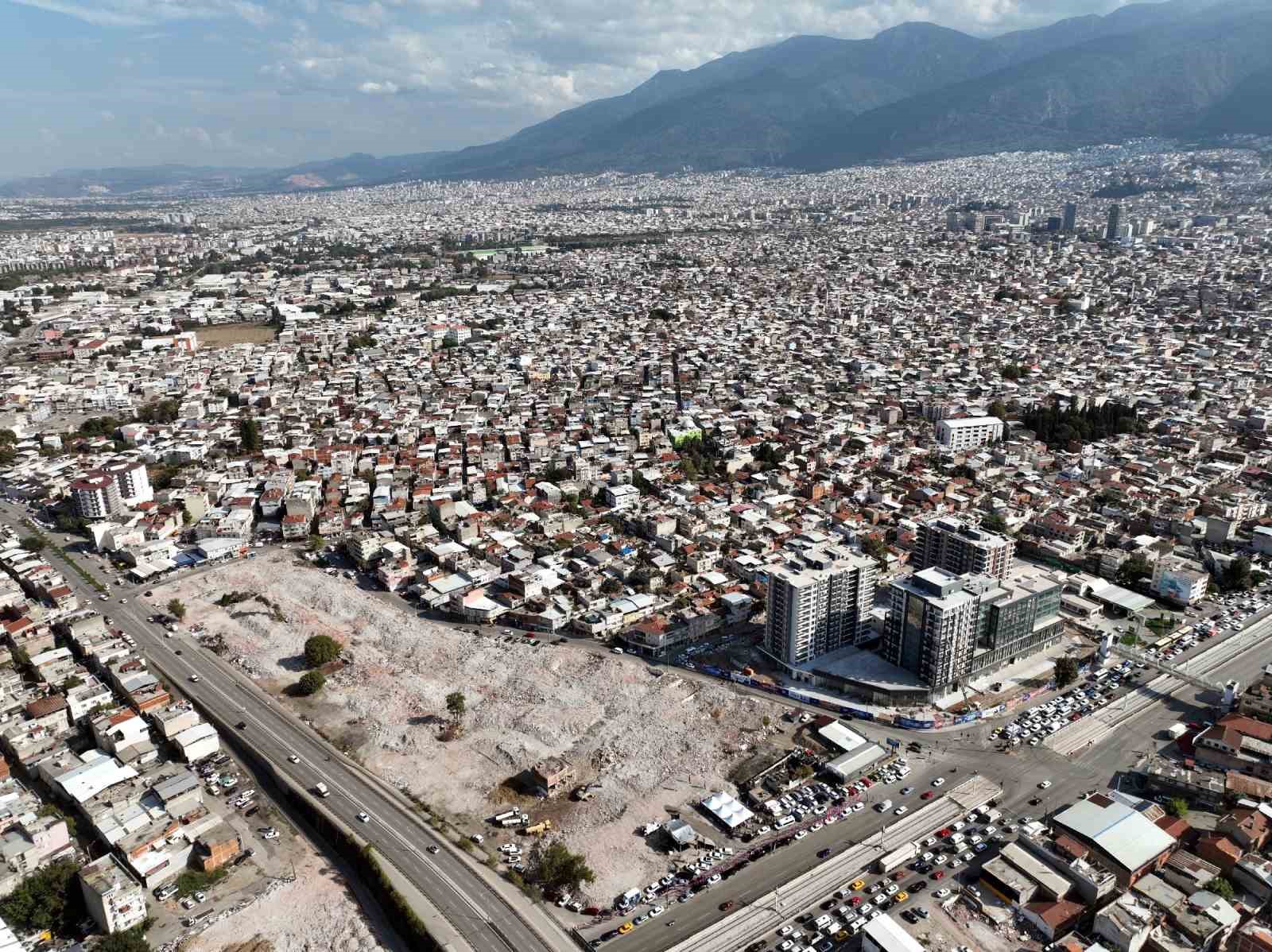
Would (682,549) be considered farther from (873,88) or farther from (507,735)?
(873,88)

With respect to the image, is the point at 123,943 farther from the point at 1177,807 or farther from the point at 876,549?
the point at 876,549

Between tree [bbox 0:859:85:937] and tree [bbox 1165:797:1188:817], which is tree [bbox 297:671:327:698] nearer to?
tree [bbox 0:859:85:937]

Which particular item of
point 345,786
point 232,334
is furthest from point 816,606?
point 232,334

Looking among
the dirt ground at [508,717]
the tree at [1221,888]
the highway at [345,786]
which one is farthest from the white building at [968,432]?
the highway at [345,786]

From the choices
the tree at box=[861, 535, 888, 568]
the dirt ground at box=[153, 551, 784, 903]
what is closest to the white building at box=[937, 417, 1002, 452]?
the tree at box=[861, 535, 888, 568]

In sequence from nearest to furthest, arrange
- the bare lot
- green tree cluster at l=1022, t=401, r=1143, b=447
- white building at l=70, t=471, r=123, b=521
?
1. white building at l=70, t=471, r=123, b=521
2. green tree cluster at l=1022, t=401, r=1143, b=447
3. the bare lot
